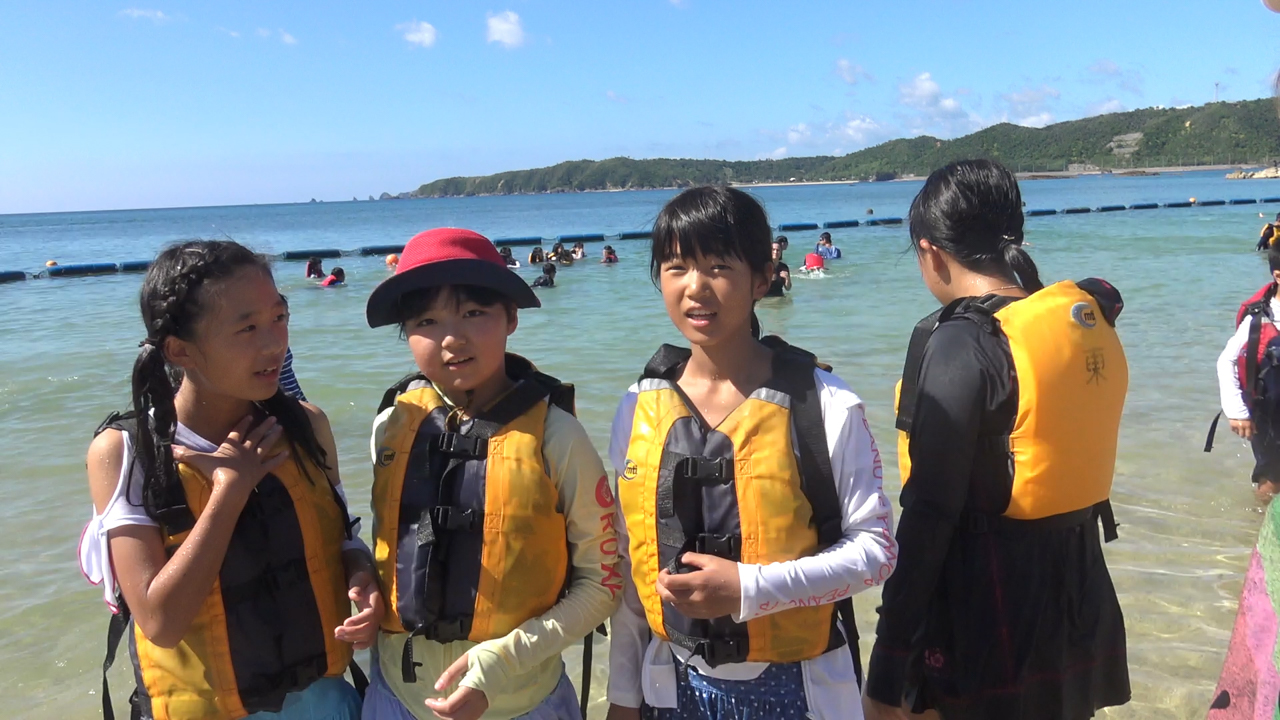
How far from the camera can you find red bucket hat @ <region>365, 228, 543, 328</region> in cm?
199

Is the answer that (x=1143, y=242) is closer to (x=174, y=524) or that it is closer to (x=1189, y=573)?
(x=1189, y=573)

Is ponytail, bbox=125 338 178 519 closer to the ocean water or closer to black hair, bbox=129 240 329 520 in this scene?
black hair, bbox=129 240 329 520

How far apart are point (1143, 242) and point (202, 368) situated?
26326 mm

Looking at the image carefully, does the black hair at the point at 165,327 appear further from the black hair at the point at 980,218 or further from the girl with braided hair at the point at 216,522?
the black hair at the point at 980,218

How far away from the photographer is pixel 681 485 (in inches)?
77.2

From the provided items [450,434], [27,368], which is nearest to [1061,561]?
[450,434]

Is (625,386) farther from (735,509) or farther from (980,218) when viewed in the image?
(735,509)

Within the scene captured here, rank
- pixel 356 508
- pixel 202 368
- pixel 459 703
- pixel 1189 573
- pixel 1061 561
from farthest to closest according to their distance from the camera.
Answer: pixel 356 508 → pixel 1189 573 → pixel 1061 561 → pixel 202 368 → pixel 459 703

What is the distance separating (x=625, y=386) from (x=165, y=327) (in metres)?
7.00

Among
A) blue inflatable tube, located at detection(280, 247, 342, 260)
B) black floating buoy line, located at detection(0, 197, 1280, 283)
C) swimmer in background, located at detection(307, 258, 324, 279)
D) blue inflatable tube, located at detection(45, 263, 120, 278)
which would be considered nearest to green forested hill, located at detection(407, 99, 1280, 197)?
black floating buoy line, located at detection(0, 197, 1280, 283)

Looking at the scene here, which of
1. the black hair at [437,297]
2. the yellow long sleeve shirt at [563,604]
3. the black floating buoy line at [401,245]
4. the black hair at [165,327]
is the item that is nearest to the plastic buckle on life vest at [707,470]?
the yellow long sleeve shirt at [563,604]

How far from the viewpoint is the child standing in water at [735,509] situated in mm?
1855

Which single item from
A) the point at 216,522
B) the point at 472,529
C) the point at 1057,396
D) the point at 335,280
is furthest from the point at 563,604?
the point at 335,280

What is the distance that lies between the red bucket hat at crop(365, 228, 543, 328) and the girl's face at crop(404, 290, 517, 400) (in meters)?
0.06
